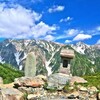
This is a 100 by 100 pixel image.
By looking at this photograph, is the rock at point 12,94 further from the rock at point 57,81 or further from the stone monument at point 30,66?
the stone monument at point 30,66

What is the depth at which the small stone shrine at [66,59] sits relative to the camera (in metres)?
30.9

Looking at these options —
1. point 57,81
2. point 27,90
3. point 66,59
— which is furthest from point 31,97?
point 66,59

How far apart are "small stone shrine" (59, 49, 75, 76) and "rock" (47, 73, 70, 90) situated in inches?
59.7

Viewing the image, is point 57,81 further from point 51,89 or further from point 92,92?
point 92,92

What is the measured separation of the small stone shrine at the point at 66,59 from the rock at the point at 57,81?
4.98 feet

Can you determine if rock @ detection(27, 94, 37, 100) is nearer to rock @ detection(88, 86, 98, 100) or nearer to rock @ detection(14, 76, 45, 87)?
rock @ detection(14, 76, 45, 87)

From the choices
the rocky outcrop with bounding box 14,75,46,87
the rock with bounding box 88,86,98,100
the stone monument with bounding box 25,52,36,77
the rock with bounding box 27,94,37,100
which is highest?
the stone monument with bounding box 25,52,36,77

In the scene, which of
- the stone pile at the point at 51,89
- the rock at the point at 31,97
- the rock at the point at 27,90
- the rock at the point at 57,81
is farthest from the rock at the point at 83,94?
the rock at the point at 27,90

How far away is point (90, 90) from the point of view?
27.0 meters

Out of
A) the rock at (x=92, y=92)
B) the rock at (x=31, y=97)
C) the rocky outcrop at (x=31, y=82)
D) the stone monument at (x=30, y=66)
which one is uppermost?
the stone monument at (x=30, y=66)

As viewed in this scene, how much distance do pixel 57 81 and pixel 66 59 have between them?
3562 millimetres

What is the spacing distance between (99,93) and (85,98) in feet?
4.20

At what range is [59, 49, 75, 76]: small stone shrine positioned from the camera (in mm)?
30905

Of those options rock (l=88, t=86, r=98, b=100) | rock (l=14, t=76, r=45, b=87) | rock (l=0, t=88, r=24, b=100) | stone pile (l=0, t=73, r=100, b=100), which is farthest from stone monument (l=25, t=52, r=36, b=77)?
rock (l=88, t=86, r=98, b=100)
